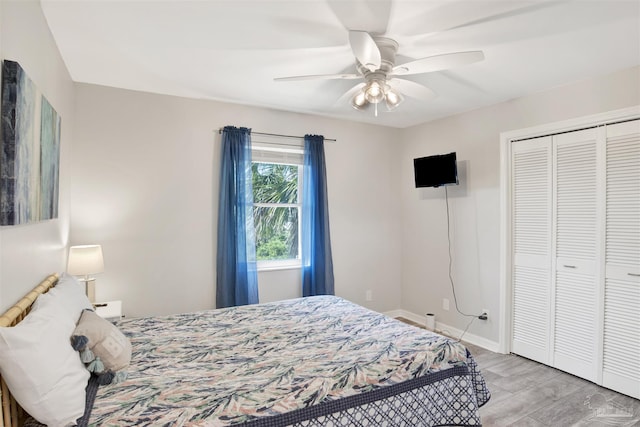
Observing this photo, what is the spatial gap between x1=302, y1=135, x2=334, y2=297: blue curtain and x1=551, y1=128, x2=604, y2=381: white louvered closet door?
7.31 feet

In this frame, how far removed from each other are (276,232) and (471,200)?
2163 millimetres

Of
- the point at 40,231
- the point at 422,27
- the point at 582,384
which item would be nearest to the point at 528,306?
the point at 582,384

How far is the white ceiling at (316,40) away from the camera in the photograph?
1979 millimetres

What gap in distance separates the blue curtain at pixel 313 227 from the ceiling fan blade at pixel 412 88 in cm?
167

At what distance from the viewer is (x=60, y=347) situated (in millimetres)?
1388

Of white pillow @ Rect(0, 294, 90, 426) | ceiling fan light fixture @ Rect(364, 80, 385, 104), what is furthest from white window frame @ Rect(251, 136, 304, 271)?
white pillow @ Rect(0, 294, 90, 426)

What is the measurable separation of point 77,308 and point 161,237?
1609mm

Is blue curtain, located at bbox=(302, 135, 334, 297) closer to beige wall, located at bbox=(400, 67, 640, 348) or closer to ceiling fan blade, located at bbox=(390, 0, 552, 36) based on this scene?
beige wall, located at bbox=(400, 67, 640, 348)

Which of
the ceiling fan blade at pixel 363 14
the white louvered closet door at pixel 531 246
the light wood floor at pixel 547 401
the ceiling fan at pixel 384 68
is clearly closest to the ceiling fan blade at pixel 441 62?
the ceiling fan at pixel 384 68

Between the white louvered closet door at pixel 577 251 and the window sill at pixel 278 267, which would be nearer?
the white louvered closet door at pixel 577 251

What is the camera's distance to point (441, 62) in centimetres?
210

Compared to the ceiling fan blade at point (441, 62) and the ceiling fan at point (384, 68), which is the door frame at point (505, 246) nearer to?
the ceiling fan at point (384, 68)

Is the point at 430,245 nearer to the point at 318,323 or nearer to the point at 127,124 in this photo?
the point at 318,323

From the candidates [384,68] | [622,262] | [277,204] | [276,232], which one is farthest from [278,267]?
[622,262]
